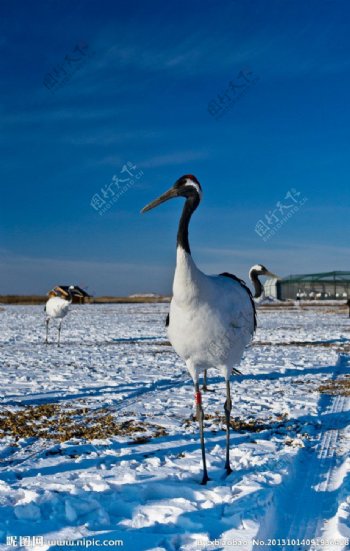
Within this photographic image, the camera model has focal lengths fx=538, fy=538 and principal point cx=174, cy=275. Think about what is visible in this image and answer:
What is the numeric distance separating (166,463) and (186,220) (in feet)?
8.80

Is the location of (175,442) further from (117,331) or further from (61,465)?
(117,331)

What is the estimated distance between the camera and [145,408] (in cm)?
884

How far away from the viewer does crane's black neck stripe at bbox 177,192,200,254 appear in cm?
527

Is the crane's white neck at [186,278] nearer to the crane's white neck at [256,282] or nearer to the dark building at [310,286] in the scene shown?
the crane's white neck at [256,282]

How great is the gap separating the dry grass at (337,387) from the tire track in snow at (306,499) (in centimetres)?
277

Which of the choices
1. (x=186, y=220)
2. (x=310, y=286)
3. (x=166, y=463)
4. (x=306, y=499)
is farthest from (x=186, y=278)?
(x=310, y=286)

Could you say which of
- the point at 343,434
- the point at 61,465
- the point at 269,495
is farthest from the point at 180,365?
the point at 269,495

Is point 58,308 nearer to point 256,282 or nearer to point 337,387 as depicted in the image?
point 256,282

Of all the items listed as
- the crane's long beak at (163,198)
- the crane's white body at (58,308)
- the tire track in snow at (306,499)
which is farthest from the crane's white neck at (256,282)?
the crane's white body at (58,308)

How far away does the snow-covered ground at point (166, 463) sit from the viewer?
14.0 feet

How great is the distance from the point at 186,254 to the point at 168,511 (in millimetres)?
2318

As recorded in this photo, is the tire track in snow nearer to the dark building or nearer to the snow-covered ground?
the snow-covered ground

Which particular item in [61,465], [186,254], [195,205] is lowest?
[61,465]

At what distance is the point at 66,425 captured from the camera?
7.70 meters
